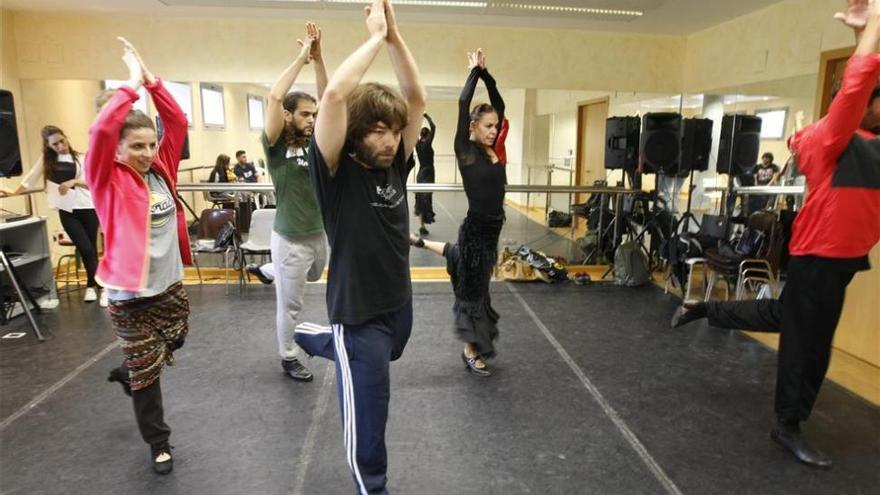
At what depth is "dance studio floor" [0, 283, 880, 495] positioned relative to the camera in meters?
2.21

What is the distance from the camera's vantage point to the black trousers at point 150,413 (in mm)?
2164

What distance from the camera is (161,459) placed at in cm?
224

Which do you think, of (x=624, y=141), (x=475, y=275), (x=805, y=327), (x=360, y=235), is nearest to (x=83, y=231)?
(x=475, y=275)

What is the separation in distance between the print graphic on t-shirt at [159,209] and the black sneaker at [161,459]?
3.10ft

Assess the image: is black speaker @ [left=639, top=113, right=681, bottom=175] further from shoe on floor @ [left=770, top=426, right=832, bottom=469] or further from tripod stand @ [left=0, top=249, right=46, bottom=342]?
tripod stand @ [left=0, top=249, right=46, bottom=342]

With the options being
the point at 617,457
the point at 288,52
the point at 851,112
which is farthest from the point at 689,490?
the point at 288,52

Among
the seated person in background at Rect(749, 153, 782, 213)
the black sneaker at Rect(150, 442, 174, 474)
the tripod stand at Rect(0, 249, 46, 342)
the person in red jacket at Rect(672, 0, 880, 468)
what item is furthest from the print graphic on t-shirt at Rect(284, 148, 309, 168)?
the seated person in background at Rect(749, 153, 782, 213)

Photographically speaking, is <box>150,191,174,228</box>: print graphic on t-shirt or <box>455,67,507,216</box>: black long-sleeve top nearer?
<box>150,191,174,228</box>: print graphic on t-shirt

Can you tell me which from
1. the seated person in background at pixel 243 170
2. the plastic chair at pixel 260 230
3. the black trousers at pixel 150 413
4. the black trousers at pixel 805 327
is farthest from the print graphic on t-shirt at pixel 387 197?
the seated person in background at pixel 243 170

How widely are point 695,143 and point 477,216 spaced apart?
343cm

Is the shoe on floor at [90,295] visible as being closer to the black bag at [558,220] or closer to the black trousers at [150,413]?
the black trousers at [150,413]

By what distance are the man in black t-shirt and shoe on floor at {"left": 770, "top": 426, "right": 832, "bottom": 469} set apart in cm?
188

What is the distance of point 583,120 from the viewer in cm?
781

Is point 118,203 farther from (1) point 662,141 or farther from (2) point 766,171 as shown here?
(2) point 766,171
